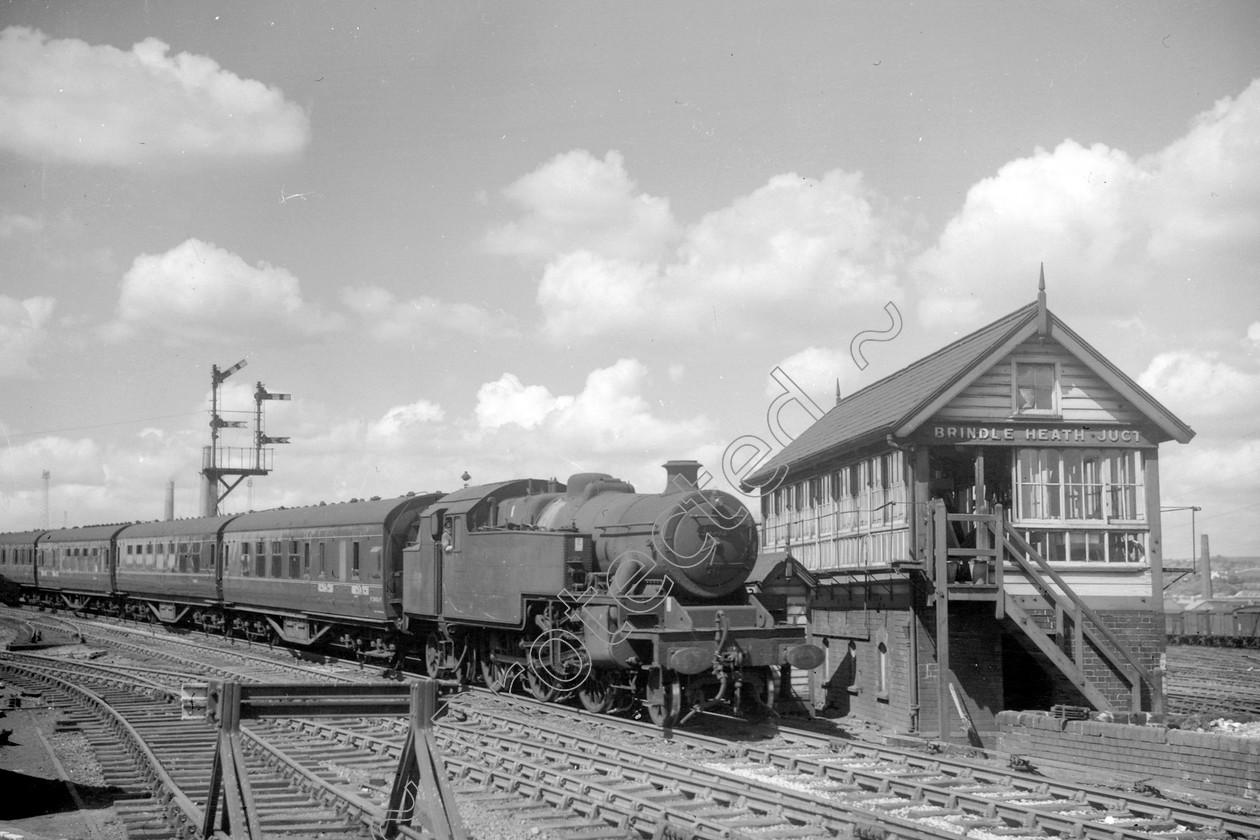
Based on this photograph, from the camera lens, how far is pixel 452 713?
49.0 feet

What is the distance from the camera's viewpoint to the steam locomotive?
13.7 metres

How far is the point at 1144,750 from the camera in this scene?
11750 mm

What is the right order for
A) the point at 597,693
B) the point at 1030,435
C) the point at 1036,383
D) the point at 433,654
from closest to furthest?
the point at 597,693, the point at 1030,435, the point at 1036,383, the point at 433,654

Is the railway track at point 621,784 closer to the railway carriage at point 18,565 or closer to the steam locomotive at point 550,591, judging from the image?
the steam locomotive at point 550,591

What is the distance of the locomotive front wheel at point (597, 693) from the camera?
48.4ft

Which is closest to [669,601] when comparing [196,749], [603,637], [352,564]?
[603,637]

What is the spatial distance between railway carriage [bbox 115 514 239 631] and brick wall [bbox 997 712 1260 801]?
21.5 metres

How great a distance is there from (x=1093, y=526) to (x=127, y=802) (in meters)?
12.8

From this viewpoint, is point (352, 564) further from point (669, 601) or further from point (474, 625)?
point (669, 601)

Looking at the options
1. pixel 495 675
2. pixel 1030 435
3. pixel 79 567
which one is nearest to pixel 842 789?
pixel 1030 435

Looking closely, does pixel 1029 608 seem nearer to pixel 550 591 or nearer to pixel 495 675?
pixel 550 591

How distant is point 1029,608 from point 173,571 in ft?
81.0

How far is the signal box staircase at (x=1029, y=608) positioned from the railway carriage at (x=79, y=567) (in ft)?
101

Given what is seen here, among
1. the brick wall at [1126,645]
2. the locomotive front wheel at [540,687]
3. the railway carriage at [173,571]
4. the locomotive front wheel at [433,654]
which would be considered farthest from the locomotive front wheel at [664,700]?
the railway carriage at [173,571]
